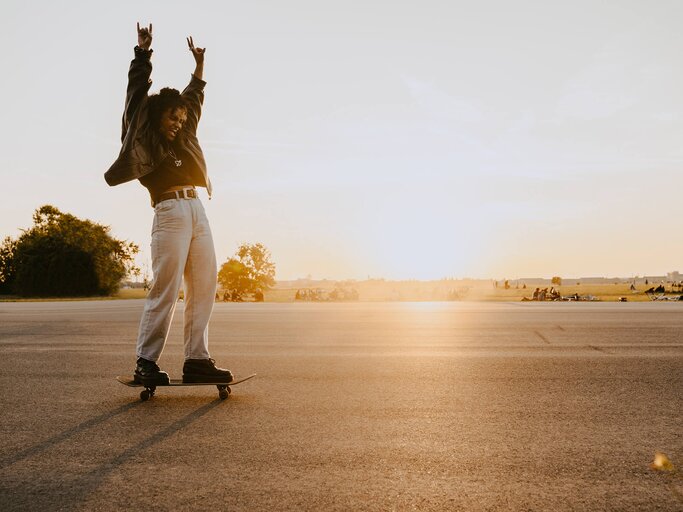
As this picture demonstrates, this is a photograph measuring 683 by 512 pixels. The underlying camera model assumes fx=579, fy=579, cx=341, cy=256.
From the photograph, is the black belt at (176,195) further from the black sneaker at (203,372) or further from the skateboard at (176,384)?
the skateboard at (176,384)

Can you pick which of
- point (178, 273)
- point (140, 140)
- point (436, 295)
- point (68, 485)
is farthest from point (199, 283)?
point (436, 295)

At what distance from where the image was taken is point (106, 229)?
6594 cm

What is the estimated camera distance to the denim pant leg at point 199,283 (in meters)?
4.76

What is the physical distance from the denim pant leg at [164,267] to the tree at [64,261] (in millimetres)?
58239

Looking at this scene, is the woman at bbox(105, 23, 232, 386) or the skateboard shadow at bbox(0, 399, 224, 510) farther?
the woman at bbox(105, 23, 232, 386)

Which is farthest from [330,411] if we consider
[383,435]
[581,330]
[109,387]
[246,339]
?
[581,330]

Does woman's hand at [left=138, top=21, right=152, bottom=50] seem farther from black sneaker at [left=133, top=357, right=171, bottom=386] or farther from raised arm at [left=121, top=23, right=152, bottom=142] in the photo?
black sneaker at [left=133, top=357, right=171, bottom=386]

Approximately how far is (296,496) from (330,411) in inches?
64.4

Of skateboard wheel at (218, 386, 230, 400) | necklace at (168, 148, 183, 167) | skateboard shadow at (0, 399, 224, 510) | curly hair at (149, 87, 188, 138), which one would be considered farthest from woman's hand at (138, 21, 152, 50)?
skateboard shadow at (0, 399, 224, 510)

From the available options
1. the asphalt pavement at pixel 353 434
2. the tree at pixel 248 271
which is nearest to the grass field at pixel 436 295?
the tree at pixel 248 271

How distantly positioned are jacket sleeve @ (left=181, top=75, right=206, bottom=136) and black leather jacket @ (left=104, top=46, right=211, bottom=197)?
0.35 feet

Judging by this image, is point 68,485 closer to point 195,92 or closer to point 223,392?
point 223,392

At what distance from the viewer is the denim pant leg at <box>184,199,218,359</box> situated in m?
4.76

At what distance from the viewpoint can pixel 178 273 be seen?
4.60 metres
